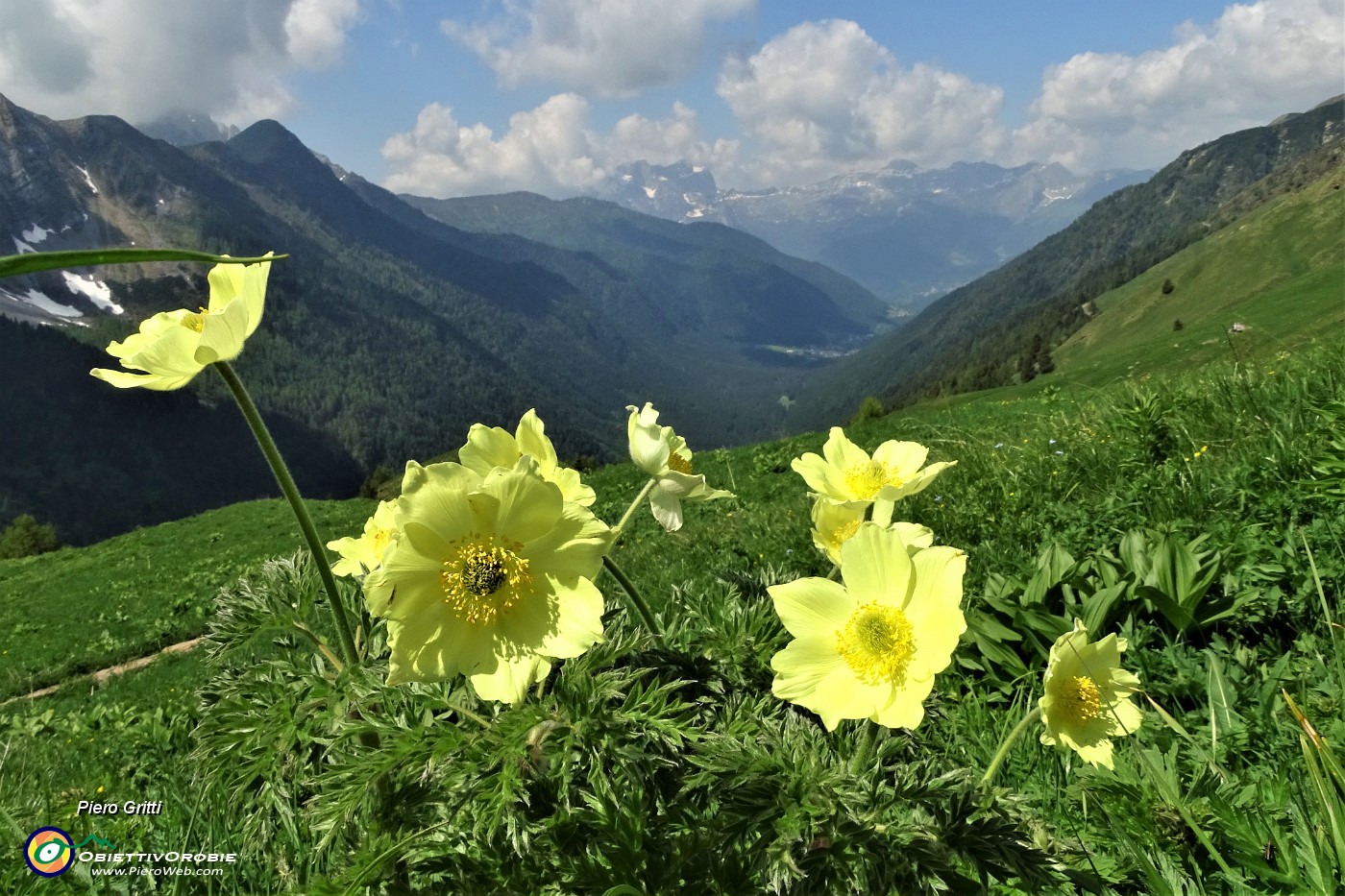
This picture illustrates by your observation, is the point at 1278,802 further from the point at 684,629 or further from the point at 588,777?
the point at 588,777

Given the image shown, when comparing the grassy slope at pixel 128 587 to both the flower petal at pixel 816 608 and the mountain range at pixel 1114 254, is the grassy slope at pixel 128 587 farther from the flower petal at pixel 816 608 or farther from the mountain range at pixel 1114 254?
the mountain range at pixel 1114 254

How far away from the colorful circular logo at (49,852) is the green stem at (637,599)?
5.72ft

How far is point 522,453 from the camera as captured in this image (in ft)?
5.84

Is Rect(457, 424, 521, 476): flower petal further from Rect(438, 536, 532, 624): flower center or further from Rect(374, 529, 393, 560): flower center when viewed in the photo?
Rect(374, 529, 393, 560): flower center

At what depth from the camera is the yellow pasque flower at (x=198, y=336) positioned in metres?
1.60

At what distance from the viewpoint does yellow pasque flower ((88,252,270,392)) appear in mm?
1600

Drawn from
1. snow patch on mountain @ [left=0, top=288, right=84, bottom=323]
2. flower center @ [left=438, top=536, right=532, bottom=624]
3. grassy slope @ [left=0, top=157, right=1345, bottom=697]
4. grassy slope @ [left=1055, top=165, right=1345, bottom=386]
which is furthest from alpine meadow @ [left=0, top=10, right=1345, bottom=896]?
snow patch on mountain @ [left=0, top=288, right=84, bottom=323]

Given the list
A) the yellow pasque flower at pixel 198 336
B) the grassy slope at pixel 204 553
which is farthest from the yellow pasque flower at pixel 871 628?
the yellow pasque flower at pixel 198 336

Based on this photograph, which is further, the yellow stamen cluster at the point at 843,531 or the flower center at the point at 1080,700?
the yellow stamen cluster at the point at 843,531

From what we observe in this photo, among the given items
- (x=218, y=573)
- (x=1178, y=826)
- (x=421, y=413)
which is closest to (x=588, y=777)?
(x=1178, y=826)

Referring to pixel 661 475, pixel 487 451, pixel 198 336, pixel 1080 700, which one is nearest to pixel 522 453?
pixel 487 451

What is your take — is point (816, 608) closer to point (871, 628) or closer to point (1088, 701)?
point (871, 628)

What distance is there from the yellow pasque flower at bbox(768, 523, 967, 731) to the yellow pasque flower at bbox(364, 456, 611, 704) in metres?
0.42

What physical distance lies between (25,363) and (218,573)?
152m
